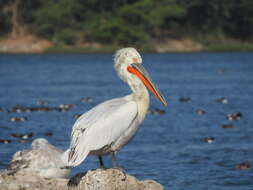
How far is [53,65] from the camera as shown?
50.4 m

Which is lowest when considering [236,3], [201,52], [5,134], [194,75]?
[5,134]

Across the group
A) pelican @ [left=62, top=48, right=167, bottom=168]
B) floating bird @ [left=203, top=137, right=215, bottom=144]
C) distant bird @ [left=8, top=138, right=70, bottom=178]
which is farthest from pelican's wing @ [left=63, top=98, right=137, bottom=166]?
floating bird @ [left=203, top=137, right=215, bottom=144]

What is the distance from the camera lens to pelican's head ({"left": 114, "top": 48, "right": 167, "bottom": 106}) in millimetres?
8945

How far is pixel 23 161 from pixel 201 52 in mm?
54763

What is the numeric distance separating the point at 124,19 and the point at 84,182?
55.8 m

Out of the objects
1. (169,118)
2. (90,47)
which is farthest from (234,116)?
(90,47)

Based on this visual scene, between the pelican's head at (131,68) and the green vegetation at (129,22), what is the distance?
5327 cm

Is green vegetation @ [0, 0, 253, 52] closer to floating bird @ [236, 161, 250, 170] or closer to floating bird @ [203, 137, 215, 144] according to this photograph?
floating bird @ [203, 137, 215, 144]

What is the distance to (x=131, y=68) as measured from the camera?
8992 mm

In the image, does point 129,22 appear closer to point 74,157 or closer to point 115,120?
point 115,120

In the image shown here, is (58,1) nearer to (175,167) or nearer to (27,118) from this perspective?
(27,118)

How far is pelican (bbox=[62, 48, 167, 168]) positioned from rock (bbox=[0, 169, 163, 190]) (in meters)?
0.18

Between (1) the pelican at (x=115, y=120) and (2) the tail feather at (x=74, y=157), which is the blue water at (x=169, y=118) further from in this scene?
(2) the tail feather at (x=74, y=157)

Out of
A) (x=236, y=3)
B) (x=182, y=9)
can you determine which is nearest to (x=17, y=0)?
(x=182, y=9)
